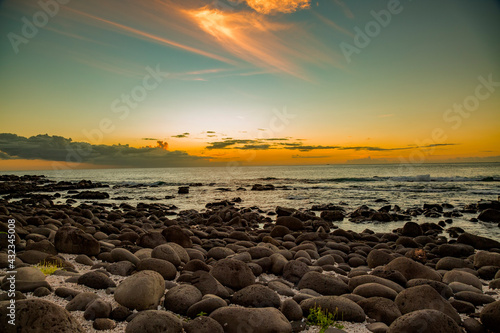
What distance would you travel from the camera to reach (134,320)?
11.8ft

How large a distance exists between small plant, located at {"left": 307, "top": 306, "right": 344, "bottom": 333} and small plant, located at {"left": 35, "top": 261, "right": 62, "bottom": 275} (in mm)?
4541

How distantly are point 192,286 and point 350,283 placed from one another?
116 inches

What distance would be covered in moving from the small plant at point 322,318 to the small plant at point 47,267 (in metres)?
4.54

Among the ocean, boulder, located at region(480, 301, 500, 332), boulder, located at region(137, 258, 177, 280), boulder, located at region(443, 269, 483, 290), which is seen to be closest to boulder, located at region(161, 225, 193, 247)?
boulder, located at region(137, 258, 177, 280)

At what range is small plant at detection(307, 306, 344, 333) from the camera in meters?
4.10

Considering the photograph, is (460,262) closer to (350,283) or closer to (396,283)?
(396,283)

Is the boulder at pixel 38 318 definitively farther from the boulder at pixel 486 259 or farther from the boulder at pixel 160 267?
the boulder at pixel 486 259

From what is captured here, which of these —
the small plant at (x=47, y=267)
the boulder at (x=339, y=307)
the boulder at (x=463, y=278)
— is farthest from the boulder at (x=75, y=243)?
the boulder at (x=463, y=278)

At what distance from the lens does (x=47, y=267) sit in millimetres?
5613

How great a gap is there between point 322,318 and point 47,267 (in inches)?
199

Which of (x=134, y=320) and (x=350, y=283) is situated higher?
(x=134, y=320)

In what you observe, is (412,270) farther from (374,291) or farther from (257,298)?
(257,298)

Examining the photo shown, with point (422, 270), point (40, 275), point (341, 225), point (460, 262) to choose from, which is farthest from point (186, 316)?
point (341, 225)

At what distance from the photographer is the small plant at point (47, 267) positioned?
533 centimetres
